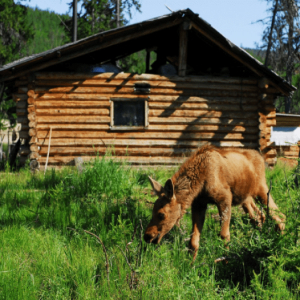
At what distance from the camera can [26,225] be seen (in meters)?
4.94

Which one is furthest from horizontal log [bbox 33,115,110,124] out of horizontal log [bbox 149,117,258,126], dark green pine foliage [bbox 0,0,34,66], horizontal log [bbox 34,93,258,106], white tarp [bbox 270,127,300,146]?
dark green pine foliage [bbox 0,0,34,66]

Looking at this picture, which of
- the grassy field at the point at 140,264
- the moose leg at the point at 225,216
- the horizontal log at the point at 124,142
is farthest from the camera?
the horizontal log at the point at 124,142

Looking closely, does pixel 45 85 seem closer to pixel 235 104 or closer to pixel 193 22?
pixel 193 22

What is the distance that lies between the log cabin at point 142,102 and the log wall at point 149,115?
0.03 metres

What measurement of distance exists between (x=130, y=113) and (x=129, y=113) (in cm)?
4

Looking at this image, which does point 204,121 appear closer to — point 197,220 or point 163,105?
point 163,105

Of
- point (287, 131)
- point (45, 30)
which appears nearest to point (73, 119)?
point (287, 131)

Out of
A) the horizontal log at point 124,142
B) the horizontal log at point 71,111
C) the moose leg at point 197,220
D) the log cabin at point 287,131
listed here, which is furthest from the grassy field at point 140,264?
the log cabin at point 287,131

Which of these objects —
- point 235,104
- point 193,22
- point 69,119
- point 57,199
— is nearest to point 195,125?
point 235,104

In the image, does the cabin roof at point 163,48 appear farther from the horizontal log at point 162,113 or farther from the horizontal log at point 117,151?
the horizontal log at point 117,151

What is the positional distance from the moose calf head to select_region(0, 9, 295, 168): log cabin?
653 cm

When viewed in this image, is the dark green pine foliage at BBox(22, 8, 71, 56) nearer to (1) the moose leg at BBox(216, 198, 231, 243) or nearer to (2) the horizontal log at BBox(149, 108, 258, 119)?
(2) the horizontal log at BBox(149, 108, 258, 119)

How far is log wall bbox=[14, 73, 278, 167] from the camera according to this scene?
36.1 feet

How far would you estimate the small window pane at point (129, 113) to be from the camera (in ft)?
37.7
